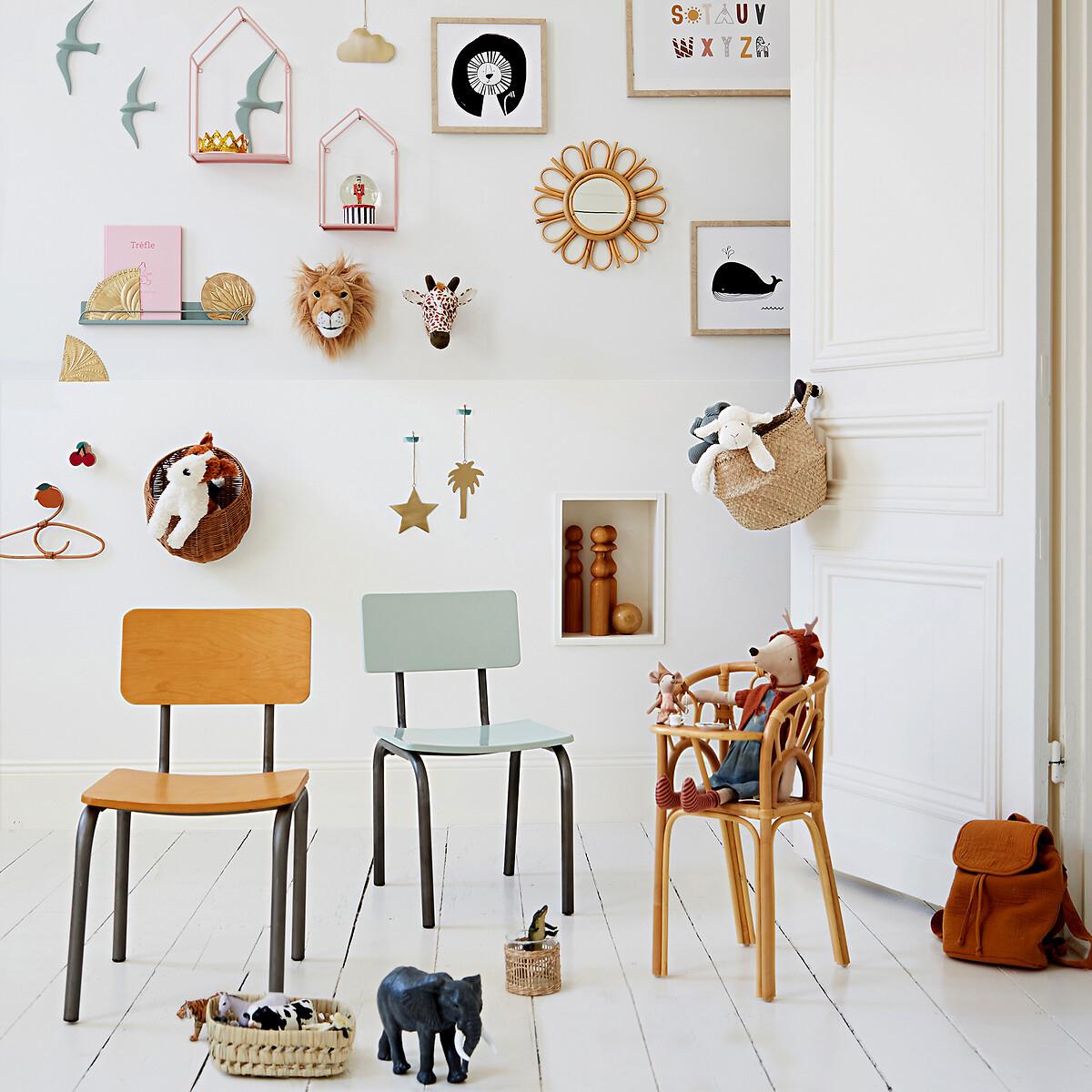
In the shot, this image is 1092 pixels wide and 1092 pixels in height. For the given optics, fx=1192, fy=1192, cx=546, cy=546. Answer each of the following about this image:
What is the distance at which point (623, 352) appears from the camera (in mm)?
3596

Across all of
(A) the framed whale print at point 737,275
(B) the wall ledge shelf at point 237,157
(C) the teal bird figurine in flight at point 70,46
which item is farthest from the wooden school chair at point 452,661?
(C) the teal bird figurine in flight at point 70,46

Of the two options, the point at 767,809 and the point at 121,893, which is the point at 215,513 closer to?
the point at 121,893

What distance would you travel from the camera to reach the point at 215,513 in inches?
128

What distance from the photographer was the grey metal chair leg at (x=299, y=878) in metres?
2.33

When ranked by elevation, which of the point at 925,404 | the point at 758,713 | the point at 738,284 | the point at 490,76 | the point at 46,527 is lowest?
the point at 758,713

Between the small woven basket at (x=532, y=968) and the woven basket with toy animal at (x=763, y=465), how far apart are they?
117 cm

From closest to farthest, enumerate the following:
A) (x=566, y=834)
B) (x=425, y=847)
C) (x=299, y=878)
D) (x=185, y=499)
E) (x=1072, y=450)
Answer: (x=299, y=878)
(x=1072, y=450)
(x=425, y=847)
(x=566, y=834)
(x=185, y=499)

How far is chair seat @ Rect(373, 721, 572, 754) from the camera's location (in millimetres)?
2682

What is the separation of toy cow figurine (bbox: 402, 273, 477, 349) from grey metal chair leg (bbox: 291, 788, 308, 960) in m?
1.51

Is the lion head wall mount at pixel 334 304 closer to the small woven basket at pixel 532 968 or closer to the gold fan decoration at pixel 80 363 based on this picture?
the gold fan decoration at pixel 80 363

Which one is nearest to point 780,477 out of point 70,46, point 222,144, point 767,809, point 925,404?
point 925,404

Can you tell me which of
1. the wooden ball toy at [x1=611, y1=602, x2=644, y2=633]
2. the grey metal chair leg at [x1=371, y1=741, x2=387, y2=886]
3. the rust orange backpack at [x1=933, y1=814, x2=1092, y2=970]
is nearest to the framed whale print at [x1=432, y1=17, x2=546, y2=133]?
the wooden ball toy at [x1=611, y1=602, x2=644, y2=633]

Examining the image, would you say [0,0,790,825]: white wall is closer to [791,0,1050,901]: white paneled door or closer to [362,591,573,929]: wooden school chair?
[362,591,573,929]: wooden school chair

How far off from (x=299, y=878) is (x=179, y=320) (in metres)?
1.84
